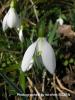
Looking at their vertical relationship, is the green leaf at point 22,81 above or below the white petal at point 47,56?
below

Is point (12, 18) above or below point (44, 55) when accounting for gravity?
above

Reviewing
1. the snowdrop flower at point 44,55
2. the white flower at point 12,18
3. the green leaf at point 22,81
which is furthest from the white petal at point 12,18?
the snowdrop flower at point 44,55

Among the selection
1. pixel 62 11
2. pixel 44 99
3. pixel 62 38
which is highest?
pixel 62 11

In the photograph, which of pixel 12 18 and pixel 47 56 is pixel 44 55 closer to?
pixel 47 56

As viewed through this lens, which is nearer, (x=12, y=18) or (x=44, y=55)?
(x=44, y=55)

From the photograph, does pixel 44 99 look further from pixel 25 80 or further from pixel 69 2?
pixel 69 2

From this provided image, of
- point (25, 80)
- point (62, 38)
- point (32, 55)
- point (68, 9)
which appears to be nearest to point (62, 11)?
point (68, 9)

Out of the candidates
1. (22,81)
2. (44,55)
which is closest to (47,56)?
(44,55)

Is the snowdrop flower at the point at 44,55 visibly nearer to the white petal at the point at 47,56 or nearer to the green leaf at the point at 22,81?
the white petal at the point at 47,56

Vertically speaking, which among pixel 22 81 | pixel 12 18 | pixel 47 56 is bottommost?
pixel 22 81

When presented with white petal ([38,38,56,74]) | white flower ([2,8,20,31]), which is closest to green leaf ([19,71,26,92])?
white flower ([2,8,20,31])

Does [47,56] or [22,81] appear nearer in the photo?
[47,56]
